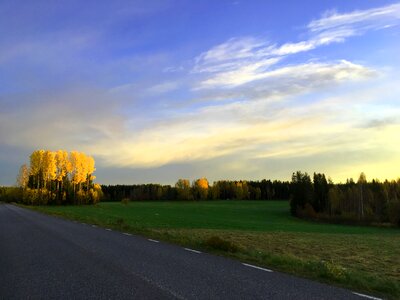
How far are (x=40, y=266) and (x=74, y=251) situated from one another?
305cm

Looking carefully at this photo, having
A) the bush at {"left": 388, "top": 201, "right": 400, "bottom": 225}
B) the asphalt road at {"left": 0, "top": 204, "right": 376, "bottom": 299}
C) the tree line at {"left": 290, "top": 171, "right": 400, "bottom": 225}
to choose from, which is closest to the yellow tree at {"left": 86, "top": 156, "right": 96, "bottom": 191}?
the tree line at {"left": 290, "top": 171, "right": 400, "bottom": 225}

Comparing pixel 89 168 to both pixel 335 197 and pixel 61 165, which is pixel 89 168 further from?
pixel 335 197

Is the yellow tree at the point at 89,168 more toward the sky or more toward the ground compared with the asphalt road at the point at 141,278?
more toward the sky

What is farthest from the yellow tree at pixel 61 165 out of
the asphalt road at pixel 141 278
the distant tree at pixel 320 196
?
the asphalt road at pixel 141 278

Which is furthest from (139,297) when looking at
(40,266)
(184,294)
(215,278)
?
(40,266)

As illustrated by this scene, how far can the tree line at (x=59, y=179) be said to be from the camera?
12294cm

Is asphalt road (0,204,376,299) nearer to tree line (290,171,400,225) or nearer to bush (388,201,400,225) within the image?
bush (388,201,400,225)

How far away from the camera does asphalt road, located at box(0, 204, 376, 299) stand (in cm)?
767

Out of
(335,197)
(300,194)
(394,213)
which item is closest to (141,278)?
(394,213)

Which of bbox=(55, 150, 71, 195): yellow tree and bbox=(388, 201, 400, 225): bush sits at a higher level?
bbox=(55, 150, 71, 195): yellow tree

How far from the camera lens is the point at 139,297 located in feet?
24.0

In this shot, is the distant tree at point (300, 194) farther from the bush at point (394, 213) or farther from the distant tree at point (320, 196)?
the bush at point (394, 213)

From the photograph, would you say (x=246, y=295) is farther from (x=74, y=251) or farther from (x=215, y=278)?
(x=74, y=251)

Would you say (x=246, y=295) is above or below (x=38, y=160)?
below
